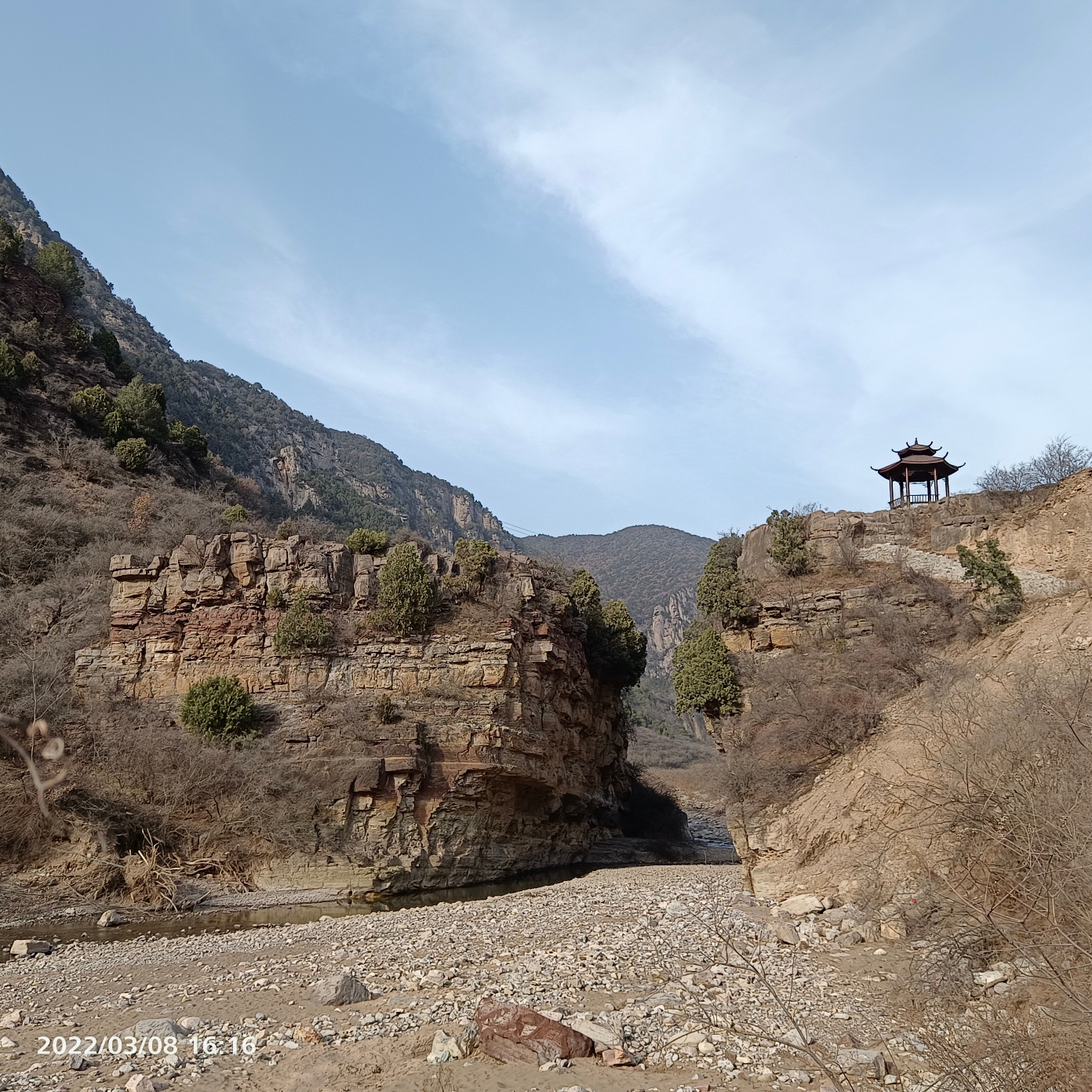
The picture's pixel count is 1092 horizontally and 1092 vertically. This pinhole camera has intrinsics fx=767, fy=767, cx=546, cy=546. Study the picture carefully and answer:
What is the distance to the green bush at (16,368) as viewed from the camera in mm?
33469

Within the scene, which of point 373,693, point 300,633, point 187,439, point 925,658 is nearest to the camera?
point 925,658

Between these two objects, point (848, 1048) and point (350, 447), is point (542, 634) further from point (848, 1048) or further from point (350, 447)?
point (350, 447)

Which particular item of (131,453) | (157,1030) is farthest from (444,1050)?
(131,453)

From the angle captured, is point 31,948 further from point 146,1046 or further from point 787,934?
point 787,934

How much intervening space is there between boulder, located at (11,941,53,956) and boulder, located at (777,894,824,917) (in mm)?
13030

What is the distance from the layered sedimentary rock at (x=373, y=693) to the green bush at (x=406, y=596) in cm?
47

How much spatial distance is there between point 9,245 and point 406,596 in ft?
104

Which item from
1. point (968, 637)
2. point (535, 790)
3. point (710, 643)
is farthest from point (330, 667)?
point (968, 637)

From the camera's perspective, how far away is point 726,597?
22203mm

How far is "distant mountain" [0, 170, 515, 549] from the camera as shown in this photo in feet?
207

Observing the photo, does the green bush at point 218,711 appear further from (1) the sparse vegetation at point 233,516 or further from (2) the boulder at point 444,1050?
(2) the boulder at point 444,1050

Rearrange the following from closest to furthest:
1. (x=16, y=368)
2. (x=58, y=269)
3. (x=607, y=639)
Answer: (x=607, y=639), (x=16, y=368), (x=58, y=269)

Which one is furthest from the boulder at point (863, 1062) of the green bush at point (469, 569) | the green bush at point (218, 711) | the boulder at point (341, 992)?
the green bush at point (469, 569)

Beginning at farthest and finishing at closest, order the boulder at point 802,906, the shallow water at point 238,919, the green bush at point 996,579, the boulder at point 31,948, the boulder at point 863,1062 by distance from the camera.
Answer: the green bush at point 996,579, the shallow water at point 238,919, the boulder at point 31,948, the boulder at point 802,906, the boulder at point 863,1062
